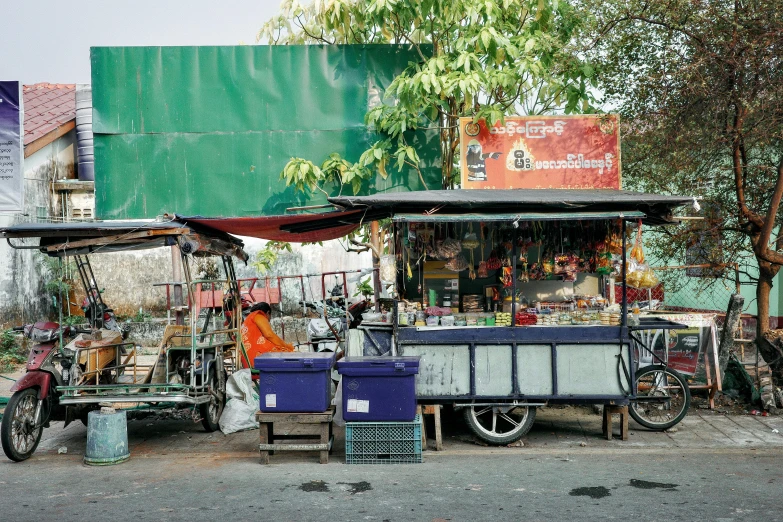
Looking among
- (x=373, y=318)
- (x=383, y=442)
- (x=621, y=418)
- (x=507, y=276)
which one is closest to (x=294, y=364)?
(x=383, y=442)

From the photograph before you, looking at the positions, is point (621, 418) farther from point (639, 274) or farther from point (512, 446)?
point (639, 274)

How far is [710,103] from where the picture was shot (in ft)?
31.5

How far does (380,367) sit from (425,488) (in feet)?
4.64

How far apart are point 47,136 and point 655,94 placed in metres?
11.9

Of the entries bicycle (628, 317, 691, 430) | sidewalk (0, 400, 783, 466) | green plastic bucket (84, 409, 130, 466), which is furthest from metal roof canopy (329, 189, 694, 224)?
→ green plastic bucket (84, 409, 130, 466)

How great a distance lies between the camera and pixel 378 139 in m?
11.1

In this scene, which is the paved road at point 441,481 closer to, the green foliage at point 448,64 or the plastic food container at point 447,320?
the plastic food container at point 447,320

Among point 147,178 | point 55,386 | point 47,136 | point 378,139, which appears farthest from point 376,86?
point 47,136

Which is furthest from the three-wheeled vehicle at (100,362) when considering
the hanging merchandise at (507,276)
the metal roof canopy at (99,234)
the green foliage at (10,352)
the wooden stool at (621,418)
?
the green foliage at (10,352)

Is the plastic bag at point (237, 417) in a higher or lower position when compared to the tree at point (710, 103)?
lower

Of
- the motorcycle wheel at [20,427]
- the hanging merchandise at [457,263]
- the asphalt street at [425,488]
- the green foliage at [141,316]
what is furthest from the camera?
the green foliage at [141,316]

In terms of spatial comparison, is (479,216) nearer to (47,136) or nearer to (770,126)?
(770,126)

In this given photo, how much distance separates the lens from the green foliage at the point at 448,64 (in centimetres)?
1002

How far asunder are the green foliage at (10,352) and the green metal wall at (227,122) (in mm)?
4617
